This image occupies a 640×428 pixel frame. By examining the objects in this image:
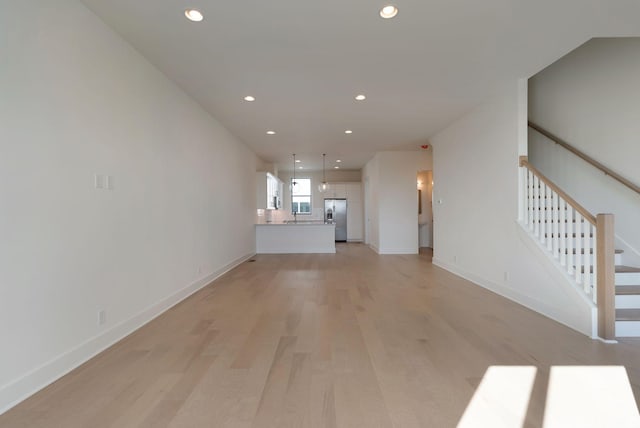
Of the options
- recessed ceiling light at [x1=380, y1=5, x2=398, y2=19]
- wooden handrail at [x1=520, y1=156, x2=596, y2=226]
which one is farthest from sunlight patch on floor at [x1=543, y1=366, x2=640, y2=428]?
recessed ceiling light at [x1=380, y1=5, x2=398, y2=19]

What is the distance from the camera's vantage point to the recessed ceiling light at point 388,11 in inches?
95.5

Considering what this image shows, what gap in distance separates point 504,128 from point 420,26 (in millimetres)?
2180

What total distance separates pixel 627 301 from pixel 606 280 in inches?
23.8

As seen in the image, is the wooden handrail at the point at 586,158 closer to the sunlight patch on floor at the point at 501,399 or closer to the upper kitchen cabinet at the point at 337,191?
the sunlight patch on floor at the point at 501,399

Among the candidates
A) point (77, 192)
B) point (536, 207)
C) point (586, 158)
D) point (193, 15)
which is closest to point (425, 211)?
point (586, 158)

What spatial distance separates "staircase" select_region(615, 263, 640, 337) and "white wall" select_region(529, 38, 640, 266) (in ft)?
1.61

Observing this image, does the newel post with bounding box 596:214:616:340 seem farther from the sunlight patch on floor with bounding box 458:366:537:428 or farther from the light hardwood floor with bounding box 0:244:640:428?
the sunlight patch on floor with bounding box 458:366:537:428

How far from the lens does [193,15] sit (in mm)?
2500

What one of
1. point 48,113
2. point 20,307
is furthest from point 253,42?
point 20,307

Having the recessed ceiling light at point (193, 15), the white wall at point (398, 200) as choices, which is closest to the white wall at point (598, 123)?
the white wall at point (398, 200)

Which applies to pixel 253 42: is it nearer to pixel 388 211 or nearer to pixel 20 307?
pixel 20 307

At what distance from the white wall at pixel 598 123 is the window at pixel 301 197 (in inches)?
328

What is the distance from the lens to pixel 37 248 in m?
1.95

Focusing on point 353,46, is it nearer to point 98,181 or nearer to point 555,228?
point 98,181
